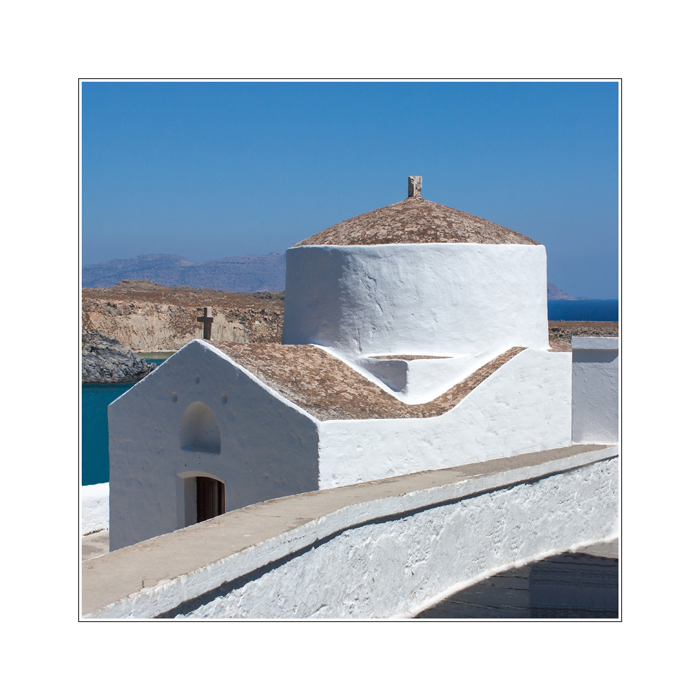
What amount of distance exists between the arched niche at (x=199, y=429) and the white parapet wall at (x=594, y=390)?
181 inches

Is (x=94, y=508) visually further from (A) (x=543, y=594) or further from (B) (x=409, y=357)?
(A) (x=543, y=594)

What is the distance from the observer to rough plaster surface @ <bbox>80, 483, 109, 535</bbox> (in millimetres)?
10594

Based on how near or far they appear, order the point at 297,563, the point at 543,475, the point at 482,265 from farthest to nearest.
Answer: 1. the point at 482,265
2. the point at 543,475
3. the point at 297,563

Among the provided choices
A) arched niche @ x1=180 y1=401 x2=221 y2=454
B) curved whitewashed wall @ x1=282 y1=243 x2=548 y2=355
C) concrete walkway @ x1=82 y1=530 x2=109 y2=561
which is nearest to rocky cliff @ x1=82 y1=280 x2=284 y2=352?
concrete walkway @ x1=82 y1=530 x2=109 y2=561

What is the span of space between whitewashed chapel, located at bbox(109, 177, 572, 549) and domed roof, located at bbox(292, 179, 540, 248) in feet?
0.08

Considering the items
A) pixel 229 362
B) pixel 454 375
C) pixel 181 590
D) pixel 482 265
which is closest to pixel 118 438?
pixel 229 362

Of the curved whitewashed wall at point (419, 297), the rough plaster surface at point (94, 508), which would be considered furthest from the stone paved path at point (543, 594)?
the rough plaster surface at point (94, 508)

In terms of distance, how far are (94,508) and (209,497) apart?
3.22 meters

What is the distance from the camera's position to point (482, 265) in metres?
8.93

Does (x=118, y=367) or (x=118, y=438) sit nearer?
(x=118, y=438)

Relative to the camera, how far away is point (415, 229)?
29.7 feet

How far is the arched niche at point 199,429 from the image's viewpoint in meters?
8.22

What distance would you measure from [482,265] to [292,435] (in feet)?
11.0

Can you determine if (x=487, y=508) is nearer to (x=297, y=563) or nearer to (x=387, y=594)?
(x=387, y=594)
